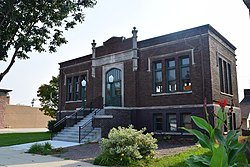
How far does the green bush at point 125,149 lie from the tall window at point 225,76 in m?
10.5

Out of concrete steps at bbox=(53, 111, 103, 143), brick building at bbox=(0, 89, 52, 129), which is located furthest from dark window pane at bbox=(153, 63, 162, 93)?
brick building at bbox=(0, 89, 52, 129)

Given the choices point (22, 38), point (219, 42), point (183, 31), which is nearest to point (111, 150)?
point (22, 38)

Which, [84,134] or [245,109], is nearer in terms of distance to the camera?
[84,134]

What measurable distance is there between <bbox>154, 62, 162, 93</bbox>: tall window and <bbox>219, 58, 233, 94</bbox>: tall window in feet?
14.8

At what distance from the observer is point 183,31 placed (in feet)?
56.4

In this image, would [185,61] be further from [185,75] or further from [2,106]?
[2,106]

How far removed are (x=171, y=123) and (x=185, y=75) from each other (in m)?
3.61

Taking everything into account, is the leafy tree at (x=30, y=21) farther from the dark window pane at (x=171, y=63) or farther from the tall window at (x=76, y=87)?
the tall window at (x=76, y=87)

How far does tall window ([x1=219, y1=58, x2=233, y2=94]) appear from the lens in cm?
1812

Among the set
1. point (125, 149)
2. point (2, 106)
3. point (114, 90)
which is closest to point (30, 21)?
point (125, 149)

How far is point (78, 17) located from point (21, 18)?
2.44 metres

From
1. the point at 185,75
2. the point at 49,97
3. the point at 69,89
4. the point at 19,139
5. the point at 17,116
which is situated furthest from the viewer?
the point at 17,116

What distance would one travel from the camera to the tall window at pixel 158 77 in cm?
1839

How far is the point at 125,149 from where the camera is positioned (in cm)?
908
